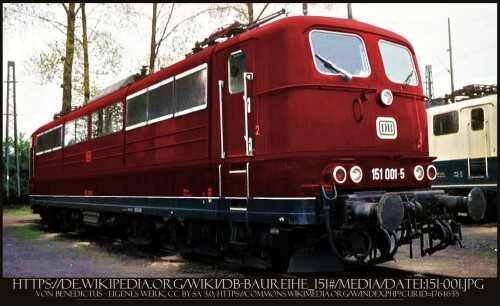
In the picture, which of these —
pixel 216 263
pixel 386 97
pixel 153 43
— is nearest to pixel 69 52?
pixel 153 43

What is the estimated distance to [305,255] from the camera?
655 cm

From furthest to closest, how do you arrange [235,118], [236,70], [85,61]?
1. [85,61]
2. [236,70]
3. [235,118]

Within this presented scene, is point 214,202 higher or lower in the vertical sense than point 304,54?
lower

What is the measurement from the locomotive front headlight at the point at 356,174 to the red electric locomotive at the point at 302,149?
0.04 ft

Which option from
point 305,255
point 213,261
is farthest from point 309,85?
point 213,261

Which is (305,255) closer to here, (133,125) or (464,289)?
(464,289)

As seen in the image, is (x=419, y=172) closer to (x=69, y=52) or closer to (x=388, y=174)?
(x=388, y=174)

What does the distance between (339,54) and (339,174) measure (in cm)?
164

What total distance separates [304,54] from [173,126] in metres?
2.84

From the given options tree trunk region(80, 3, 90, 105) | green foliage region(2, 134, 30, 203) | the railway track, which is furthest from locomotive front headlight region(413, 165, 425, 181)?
green foliage region(2, 134, 30, 203)

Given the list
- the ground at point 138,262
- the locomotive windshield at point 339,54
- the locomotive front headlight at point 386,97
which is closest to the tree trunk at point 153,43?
the ground at point 138,262

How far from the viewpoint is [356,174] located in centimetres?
624

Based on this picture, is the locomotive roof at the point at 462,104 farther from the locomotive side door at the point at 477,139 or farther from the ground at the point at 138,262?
the ground at the point at 138,262

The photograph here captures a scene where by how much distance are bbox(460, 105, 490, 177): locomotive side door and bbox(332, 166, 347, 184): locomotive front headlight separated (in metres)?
10.0
